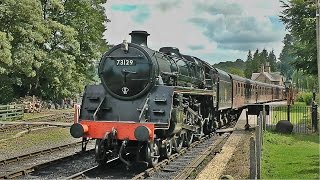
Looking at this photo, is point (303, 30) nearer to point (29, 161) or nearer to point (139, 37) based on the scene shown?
point (139, 37)

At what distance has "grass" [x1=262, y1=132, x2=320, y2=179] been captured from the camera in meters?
10.5

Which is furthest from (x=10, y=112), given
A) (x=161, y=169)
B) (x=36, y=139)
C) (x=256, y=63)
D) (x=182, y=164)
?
(x=256, y=63)

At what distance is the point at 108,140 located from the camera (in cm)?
1138

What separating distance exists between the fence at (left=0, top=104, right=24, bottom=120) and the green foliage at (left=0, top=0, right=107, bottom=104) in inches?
93.5

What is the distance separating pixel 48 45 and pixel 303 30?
20452 millimetres

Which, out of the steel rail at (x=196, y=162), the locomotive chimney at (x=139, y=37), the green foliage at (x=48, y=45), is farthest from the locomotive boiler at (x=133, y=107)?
the green foliage at (x=48, y=45)

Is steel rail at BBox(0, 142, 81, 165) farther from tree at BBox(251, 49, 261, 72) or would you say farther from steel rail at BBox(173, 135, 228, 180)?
tree at BBox(251, 49, 261, 72)

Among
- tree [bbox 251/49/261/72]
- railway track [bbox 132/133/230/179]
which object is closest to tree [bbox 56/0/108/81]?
railway track [bbox 132/133/230/179]

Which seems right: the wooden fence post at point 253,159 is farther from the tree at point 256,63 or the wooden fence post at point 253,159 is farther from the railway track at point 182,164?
the tree at point 256,63

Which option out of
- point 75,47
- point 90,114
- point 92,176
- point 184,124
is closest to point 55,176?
point 92,176

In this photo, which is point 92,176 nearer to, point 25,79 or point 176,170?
point 176,170

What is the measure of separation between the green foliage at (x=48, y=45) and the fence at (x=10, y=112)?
2.38 m

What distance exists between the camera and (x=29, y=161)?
13203 millimetres

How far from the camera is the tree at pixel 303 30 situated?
24.6 metres
